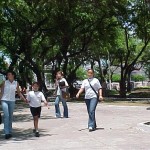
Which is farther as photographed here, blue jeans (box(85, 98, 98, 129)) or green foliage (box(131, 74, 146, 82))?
green foliage (box(131, 74, 146, 82))

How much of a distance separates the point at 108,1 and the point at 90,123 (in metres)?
19.4

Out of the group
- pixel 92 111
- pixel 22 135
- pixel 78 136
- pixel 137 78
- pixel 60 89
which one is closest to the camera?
pixel 78 136

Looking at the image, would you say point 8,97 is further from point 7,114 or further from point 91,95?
point 91,95

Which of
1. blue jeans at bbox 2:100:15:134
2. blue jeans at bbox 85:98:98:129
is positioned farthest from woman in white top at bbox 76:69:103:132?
blue jeans at bbox 2:100:15:134

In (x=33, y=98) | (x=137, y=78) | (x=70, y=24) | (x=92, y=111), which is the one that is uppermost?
(x=70, y=24)

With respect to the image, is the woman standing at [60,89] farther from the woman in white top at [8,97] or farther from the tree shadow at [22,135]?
the woman in white top at [8,97]

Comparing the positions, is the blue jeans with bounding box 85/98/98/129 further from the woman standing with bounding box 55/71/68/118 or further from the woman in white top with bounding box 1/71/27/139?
the woman standing with bounding box 55/71/68/118

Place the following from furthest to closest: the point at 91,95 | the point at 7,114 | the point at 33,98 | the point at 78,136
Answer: the point at 91,95 → the point at 33,98 → the point at 7,114 → the point at 78,136

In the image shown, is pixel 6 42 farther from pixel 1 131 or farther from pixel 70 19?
pixel 1 131

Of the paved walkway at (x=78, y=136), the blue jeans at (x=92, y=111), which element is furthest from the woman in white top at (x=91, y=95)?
the paved walkway at (x=78, y=136)

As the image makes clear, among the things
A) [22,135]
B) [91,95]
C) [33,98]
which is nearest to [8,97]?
[33,98]

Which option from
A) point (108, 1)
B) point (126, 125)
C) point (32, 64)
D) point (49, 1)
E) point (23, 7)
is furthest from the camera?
point (32, 64)

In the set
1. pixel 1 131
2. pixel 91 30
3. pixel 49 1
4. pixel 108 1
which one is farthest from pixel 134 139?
pixel 91 30

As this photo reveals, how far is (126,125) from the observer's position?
1460cm
